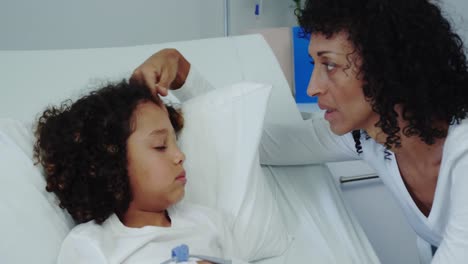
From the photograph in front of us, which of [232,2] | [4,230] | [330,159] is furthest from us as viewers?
[232,2]

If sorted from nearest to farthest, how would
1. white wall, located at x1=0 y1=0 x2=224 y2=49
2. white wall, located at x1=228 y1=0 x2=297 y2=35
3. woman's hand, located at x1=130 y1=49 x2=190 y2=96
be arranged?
woman's hand, located at x1=130 y1=49 x2=190 y2=96 → white wall, located at x1=0 y1=0 x2=224 y2=49 → white wall, located at x1=228 y1=0 x2=297 y2=35

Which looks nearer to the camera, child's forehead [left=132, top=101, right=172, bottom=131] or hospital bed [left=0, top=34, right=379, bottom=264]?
child's forehead [left=132, top=101, right=172, bottom=131]

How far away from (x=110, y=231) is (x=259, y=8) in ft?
5.38


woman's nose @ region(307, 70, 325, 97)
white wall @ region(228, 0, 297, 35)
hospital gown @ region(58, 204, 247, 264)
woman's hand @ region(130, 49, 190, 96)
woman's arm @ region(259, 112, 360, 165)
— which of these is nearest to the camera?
hospital gown @ region(58, 204, 247, 264)

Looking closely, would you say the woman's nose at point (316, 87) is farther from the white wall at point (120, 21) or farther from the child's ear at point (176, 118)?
the white wall at point (120, 21)

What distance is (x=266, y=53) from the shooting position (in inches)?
62.9

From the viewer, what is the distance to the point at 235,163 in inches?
43.0

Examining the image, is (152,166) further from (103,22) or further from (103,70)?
(103,22)

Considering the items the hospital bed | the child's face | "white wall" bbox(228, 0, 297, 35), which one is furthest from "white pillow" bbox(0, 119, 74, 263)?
"white wall" bbox(228, 0, 297, 35)

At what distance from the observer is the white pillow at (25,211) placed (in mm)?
827

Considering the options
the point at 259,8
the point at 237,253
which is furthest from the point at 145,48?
the point at 259,8

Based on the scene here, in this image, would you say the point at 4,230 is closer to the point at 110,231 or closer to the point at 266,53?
the point at 110,231

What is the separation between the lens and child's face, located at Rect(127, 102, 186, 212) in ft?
3.01

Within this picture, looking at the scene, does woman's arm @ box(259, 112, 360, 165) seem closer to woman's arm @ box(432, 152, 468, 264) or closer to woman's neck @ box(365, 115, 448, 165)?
woman's neck @ box(365, 115, 448, 165)
